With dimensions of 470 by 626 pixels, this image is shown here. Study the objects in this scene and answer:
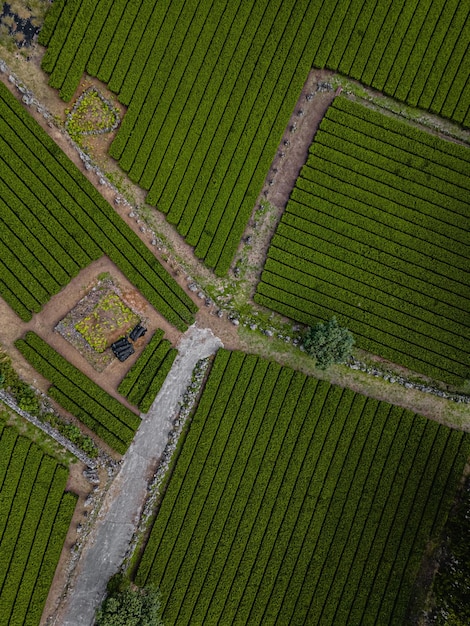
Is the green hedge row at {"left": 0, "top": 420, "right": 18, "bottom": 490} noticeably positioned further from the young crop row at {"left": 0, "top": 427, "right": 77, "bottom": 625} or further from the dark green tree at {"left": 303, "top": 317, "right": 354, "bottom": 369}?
the dark green tree at {"left": 303, "top": 317, "right": 354, "bottom": 369}

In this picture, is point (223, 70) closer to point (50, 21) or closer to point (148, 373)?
point (50, 21)

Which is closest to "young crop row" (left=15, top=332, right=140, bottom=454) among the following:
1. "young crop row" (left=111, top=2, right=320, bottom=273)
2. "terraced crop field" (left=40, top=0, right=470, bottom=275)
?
"terraced crop field" (left=40, top=0, right=470, bottom=275)

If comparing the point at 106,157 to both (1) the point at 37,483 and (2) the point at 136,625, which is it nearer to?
(1) the point at 37,483

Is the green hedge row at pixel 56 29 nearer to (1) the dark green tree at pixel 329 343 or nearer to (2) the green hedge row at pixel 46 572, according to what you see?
(1) the dark green tree at pixel 329 343

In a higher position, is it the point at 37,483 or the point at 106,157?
the point at 106,157

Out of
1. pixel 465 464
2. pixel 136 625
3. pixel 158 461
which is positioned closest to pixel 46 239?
pixel 158 461

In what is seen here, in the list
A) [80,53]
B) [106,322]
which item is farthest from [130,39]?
[106,322]
